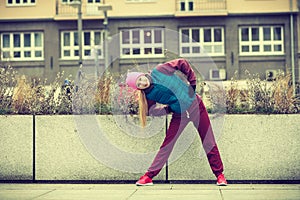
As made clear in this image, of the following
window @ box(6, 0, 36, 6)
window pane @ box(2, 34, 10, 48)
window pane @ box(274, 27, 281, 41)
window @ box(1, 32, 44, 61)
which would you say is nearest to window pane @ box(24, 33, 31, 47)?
window @ box(1, 32, 44, 61)

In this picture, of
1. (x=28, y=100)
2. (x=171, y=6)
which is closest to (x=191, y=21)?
(x=171, y=6)

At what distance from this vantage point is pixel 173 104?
6.77m

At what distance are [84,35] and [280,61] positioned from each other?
1293 centimetres

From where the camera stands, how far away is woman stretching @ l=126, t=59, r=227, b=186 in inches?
261

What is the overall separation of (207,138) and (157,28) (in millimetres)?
26398

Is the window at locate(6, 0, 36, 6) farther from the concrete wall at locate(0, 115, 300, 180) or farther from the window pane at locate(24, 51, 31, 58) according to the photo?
the concrete wall at locate(0, 115, 300, 180)

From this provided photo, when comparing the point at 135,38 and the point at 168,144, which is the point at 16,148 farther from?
the point at 135,38

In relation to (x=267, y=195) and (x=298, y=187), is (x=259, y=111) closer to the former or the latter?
(x=298, y=187)

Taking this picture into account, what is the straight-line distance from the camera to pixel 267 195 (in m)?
6.00

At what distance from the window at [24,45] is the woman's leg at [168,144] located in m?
28.8

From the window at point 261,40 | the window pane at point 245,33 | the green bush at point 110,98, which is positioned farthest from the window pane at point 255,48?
the green bush at point 110,98

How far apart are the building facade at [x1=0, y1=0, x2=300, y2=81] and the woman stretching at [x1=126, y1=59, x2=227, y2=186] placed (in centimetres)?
2569

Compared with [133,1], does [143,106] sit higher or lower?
lower

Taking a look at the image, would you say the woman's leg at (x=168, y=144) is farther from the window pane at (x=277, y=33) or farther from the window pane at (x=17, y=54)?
the window pane at (x=17, y=54)
